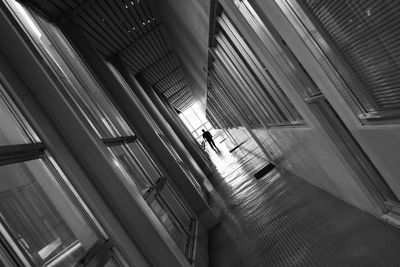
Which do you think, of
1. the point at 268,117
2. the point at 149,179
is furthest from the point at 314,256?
the point at 268,117

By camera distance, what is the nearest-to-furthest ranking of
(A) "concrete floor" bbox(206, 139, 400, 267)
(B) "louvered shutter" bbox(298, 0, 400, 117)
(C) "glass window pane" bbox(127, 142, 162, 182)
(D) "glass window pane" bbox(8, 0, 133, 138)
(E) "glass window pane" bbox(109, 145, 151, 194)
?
(B) "louvered shutter" bbox(298, 0, 400, 117), (A) "concrete floor" bbox(206, 139, 400, 267), (D) "glass window pane" bbox(8, 0, 133, 138), (E) "glass window pane" bbox(109, 145, 151, 194), (C) "glass window pane" bbox(127, 142, 162, 182)

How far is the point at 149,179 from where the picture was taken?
8617 millimetres

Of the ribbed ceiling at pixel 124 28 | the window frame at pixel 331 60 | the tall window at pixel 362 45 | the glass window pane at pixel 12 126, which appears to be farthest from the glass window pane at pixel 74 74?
the tall window at pixel 362 45

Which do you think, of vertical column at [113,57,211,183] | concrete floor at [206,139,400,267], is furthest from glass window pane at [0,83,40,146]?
vertical column at [113,57,211,183]

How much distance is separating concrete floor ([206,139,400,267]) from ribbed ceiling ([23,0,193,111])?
198 inches

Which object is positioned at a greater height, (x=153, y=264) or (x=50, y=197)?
(x=50, y=197)

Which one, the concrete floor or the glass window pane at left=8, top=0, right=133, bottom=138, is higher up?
the glass window pane at left=8, top=0, right=133, bottom=138

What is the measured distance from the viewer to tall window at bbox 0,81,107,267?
3090mm

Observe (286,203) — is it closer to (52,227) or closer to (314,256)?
(314,256)

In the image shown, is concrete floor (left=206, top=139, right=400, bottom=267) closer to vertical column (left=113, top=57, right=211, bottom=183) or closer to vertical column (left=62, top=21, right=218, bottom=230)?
vertical column (left=62, top=21, right=218, bottom=230)

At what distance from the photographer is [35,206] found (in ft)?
11.5

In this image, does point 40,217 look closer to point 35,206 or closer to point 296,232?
point 35,206

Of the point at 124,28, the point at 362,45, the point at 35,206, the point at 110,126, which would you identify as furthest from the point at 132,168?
the point at 124,28

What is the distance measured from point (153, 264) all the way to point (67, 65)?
4.07 metres
